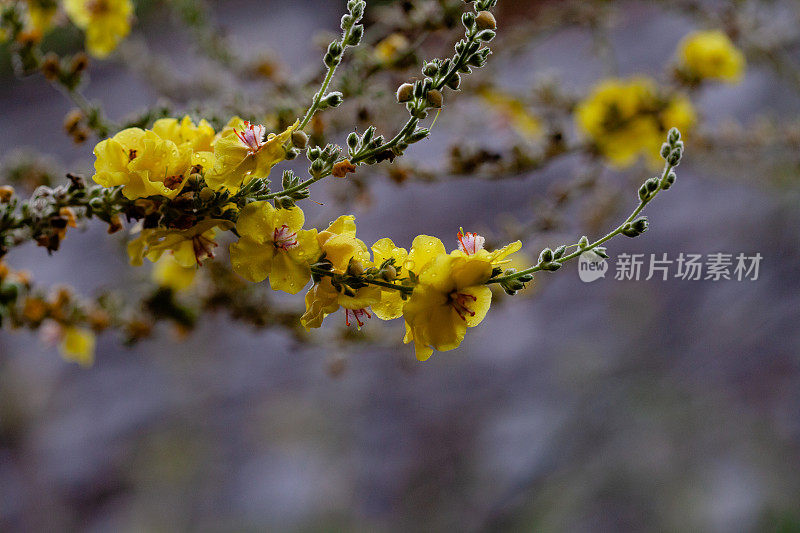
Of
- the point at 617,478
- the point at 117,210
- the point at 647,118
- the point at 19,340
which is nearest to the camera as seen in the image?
the point at 117,210

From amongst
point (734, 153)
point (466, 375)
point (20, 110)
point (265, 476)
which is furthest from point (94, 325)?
point (20, 110)

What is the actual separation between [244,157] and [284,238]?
5cm

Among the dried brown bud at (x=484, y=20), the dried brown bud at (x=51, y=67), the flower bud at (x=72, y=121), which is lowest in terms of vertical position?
the dried brown bud at (x=484, y=20)

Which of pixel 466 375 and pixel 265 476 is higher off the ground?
pixel 466 375

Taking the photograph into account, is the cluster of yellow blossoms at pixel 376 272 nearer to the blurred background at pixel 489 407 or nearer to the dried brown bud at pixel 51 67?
the dried brown bud at pixel 51 67

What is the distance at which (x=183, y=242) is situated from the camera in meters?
0.37

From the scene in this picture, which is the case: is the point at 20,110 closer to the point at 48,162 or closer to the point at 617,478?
the point at 48,162

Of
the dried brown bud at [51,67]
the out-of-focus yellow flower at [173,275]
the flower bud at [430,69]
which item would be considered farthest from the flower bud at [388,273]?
the dried brown bud at [51,67]

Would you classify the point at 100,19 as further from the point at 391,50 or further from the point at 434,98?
the point at 434,98

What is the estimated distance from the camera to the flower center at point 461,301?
345 mm

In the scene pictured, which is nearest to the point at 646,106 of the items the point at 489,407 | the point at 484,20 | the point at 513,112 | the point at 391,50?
the point at 513,112

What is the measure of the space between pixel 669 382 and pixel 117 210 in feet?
5.48

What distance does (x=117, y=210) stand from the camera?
0.35 meters

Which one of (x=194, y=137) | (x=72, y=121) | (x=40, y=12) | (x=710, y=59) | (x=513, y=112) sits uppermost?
(x=513, y=112)
